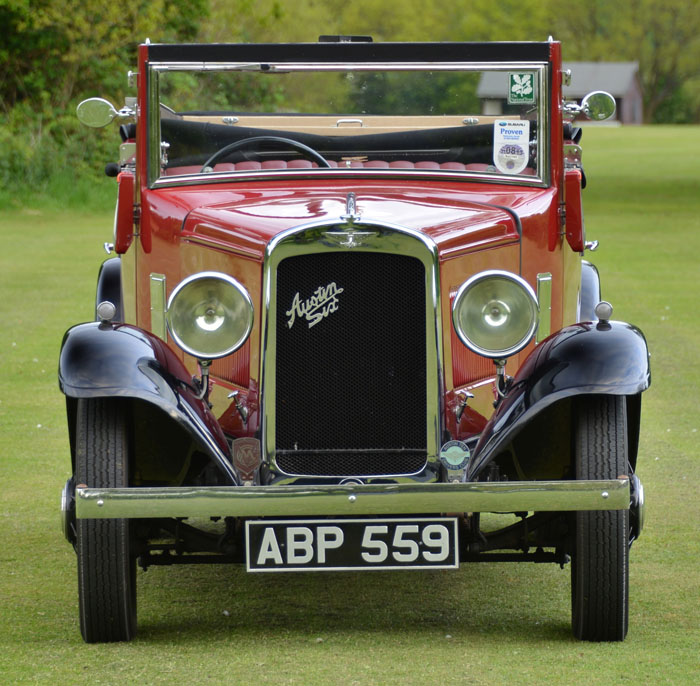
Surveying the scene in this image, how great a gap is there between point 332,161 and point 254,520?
1.76 metres

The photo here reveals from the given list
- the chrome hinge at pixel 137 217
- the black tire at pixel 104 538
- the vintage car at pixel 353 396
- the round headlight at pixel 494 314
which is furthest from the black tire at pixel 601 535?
the chrome hinge at pixel 137 217

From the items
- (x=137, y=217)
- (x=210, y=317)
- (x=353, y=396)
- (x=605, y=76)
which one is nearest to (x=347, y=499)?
(x=353, y=396)

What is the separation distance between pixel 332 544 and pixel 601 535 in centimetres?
79

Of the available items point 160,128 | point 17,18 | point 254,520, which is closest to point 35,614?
point 254,520

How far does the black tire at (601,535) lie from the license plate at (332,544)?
0.40m

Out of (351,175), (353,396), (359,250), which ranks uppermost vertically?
(351,175)

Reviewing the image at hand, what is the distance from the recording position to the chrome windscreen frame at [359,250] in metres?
4.14

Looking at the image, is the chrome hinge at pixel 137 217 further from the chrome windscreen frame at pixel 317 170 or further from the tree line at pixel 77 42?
the tree line at pixel 77 42

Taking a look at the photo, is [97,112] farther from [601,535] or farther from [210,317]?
[601,535]

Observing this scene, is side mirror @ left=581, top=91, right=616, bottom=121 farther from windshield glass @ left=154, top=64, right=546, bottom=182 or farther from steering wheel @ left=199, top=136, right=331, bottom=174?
steering wheel @ left=199, top=136, right=331, bottom=174

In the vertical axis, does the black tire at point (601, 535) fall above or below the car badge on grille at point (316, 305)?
below

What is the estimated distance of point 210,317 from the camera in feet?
13.7

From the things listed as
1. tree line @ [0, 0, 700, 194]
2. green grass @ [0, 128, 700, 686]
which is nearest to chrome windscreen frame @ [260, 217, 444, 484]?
green grass @ [0, 128, 700, 686]

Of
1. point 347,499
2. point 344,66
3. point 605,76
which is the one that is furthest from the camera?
point 605,76
